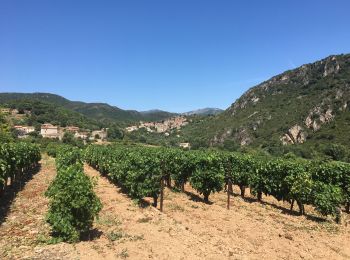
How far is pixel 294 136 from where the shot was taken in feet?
346

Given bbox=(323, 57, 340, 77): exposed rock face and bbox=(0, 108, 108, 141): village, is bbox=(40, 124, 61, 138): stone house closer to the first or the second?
bbox=(0, 108, 108, 141): village

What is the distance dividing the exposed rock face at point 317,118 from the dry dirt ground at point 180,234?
8376cm

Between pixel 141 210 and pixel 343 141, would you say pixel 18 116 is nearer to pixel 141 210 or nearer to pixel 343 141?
pixel 343 141

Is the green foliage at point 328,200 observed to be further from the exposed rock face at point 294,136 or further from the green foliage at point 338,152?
the exposed rock face at point 294,136

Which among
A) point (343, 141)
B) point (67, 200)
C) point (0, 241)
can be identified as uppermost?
point (343, 141)

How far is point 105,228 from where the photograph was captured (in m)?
17.0

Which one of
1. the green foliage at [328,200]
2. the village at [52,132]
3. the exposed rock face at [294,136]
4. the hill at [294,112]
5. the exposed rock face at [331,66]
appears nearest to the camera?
the green foliage at [328,200]

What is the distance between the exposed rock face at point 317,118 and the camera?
100613 millimetres

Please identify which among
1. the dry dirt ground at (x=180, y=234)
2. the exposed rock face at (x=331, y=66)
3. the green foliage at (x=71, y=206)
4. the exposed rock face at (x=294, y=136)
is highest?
the exposed rock face at (x=331, y=66)

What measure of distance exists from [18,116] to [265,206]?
15295 centimetres

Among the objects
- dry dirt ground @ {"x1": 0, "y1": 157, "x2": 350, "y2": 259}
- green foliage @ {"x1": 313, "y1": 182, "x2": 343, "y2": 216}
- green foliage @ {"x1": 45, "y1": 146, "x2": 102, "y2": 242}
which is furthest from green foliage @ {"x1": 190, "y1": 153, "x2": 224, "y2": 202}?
green foliage @ {"x1": 45, "y1": 146, "x2": 102, "y2": 242}

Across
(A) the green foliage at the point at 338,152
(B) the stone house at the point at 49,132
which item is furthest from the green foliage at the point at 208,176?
(B) the stone house at the point at 49,132

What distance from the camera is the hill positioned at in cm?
9894

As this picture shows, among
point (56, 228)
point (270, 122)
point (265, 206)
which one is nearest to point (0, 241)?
point (56, 228)
